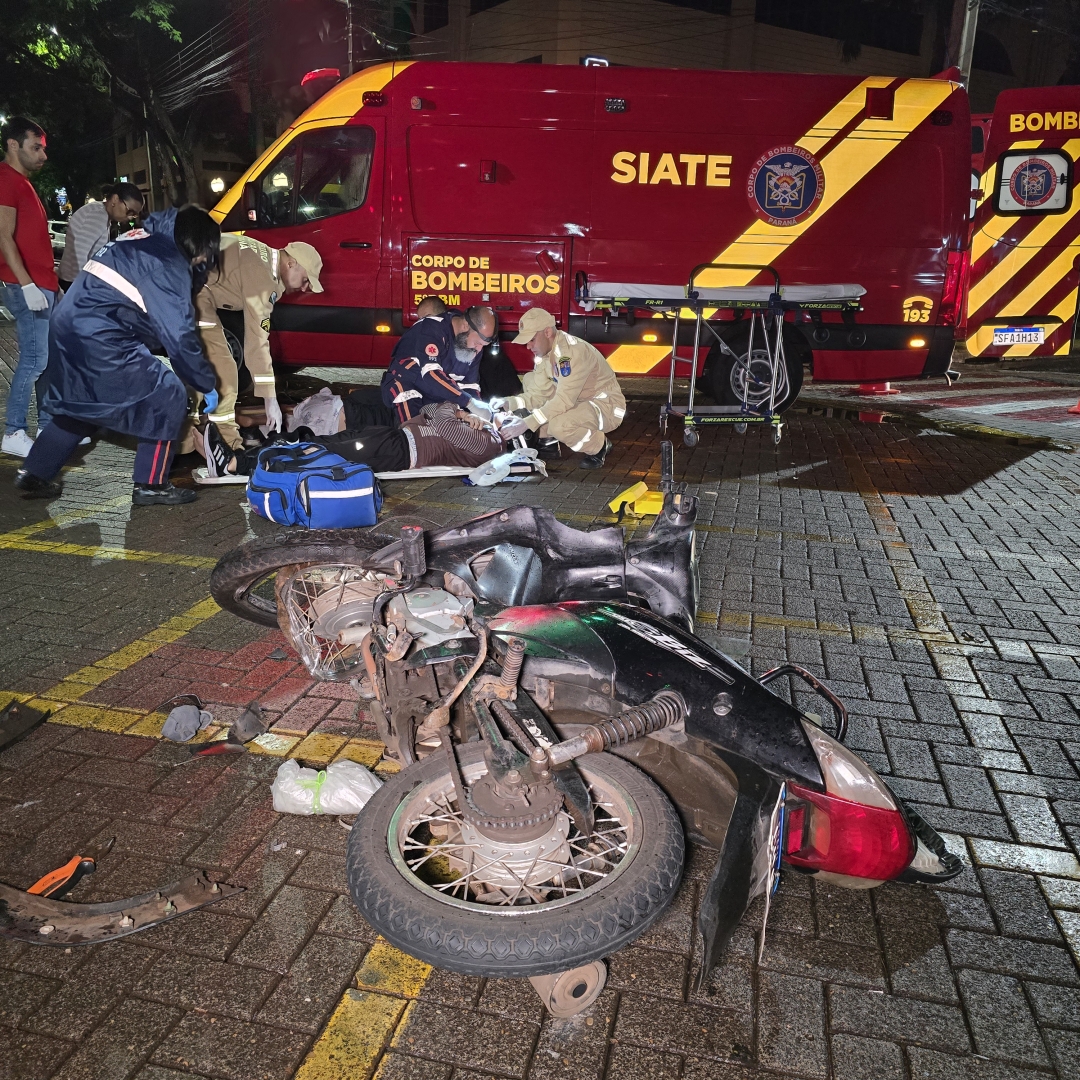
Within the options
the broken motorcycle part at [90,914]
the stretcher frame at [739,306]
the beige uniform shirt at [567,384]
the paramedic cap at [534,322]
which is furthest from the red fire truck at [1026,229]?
the broken motorcycle part at [90,914]

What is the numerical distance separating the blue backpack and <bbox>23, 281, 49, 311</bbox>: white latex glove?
131 inches

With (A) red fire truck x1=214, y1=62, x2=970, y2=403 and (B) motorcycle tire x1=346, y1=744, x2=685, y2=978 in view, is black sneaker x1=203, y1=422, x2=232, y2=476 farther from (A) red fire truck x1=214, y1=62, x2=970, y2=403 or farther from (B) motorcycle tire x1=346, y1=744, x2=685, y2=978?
(B) motorcycle tire x1=346, y1=744, x2=685, y2=978

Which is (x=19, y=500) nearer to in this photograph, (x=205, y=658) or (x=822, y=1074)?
(x=205, y=658)

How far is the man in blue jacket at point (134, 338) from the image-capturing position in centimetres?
542

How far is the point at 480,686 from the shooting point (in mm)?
2217

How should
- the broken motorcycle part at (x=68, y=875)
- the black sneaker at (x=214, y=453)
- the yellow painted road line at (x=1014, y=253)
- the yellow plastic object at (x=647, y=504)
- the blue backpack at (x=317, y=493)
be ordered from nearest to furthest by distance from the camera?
1. the broken motorcycle part at (x=68, y=875)
2. the blue backpack at (x=317, y=493)
3. the yellow plastic object at (x=647, y=504)
4. the black sneaker at (x=214, y=453)
5. the yellow painted road line at (x=1014, y=253)

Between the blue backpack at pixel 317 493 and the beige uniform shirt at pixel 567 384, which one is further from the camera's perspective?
the beige uniform shirt at pixel 567 384

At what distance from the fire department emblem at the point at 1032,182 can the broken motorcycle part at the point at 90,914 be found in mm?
11168

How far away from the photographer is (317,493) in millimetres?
4777

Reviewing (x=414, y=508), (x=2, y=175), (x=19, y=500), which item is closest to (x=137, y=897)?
(x=414, y=508)

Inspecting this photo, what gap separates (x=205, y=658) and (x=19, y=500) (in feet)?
10.3

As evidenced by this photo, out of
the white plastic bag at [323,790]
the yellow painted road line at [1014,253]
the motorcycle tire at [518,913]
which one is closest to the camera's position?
the motorcycle tire at [518,913]

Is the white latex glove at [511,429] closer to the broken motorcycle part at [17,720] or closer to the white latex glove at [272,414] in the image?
the white latex glove at [272,414]

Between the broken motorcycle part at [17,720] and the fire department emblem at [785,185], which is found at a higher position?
the fire department emblem at [785,185]
